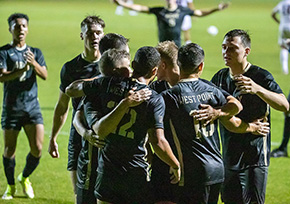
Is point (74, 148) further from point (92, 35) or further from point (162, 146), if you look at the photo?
point (162, 146)

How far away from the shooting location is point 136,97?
454 cm

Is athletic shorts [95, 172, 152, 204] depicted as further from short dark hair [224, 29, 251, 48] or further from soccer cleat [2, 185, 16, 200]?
soccer cleat [2, 185, 16, 200]

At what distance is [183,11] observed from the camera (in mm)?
15680

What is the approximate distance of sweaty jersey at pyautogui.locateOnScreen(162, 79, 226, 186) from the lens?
191 inches

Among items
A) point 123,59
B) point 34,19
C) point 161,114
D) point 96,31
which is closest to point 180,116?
point 161,114

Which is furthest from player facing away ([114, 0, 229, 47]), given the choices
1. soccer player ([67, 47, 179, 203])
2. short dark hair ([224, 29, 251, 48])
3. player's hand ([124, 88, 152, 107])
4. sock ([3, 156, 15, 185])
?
player's hand ([124, 88, 152, 107])

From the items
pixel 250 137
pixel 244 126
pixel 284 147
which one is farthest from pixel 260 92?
pixel 284 147

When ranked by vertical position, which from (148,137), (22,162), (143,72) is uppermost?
(143,72)

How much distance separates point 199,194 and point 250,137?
94cm

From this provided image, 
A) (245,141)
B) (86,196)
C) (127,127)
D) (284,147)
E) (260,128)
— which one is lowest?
(284,147)

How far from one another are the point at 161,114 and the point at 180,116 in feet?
0.71

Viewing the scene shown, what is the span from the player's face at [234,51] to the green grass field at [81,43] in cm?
273

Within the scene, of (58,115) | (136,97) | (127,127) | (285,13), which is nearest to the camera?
(136,97)

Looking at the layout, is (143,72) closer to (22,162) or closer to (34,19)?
(22,162)
